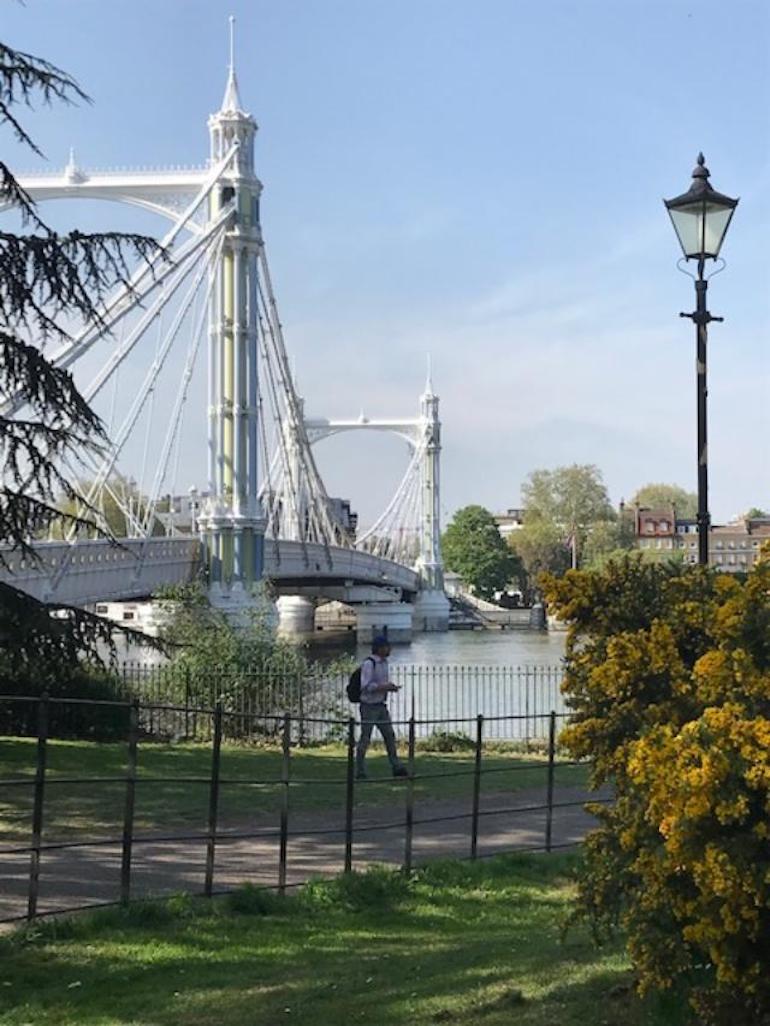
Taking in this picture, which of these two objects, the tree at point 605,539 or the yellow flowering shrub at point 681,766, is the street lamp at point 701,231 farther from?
the tree at point 605,539

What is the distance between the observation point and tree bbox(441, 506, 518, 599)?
102562 mm

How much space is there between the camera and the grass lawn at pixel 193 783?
10.5 m

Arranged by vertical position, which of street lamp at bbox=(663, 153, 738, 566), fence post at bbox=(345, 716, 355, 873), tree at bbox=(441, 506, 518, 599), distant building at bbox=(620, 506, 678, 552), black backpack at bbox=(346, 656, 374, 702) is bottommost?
fence post at bbox=(345, 716, 355, 873)

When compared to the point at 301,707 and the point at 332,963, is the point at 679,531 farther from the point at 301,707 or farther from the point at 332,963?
the point at 332,963

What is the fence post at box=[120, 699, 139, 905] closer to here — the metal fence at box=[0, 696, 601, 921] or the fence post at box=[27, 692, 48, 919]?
the metal fence at box=[0, 696, 601, 921]

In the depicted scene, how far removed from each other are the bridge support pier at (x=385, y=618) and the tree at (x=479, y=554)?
3376 cm

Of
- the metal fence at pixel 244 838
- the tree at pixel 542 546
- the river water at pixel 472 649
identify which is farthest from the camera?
the tree at pixel 542 546

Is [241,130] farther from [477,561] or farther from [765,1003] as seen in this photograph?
[477,561]

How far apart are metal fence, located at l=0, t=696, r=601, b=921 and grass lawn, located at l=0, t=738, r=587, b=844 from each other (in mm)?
108

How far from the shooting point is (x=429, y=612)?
7538cm

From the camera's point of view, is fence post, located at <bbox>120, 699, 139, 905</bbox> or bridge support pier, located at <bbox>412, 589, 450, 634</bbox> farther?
bridge support pier, located at <bbox>412, 589, 450, 634</bbox>

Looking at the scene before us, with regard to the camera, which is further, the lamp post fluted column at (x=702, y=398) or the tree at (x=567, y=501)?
the tree at (x=567, y=501)

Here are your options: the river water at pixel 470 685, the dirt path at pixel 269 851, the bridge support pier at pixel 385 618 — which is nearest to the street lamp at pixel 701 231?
the river water at pixel 470 685

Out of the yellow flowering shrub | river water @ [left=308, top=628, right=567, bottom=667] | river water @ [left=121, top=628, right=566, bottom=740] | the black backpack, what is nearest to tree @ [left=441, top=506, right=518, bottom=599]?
river water @ [left=308, top=628, right=567, bottom=667]
